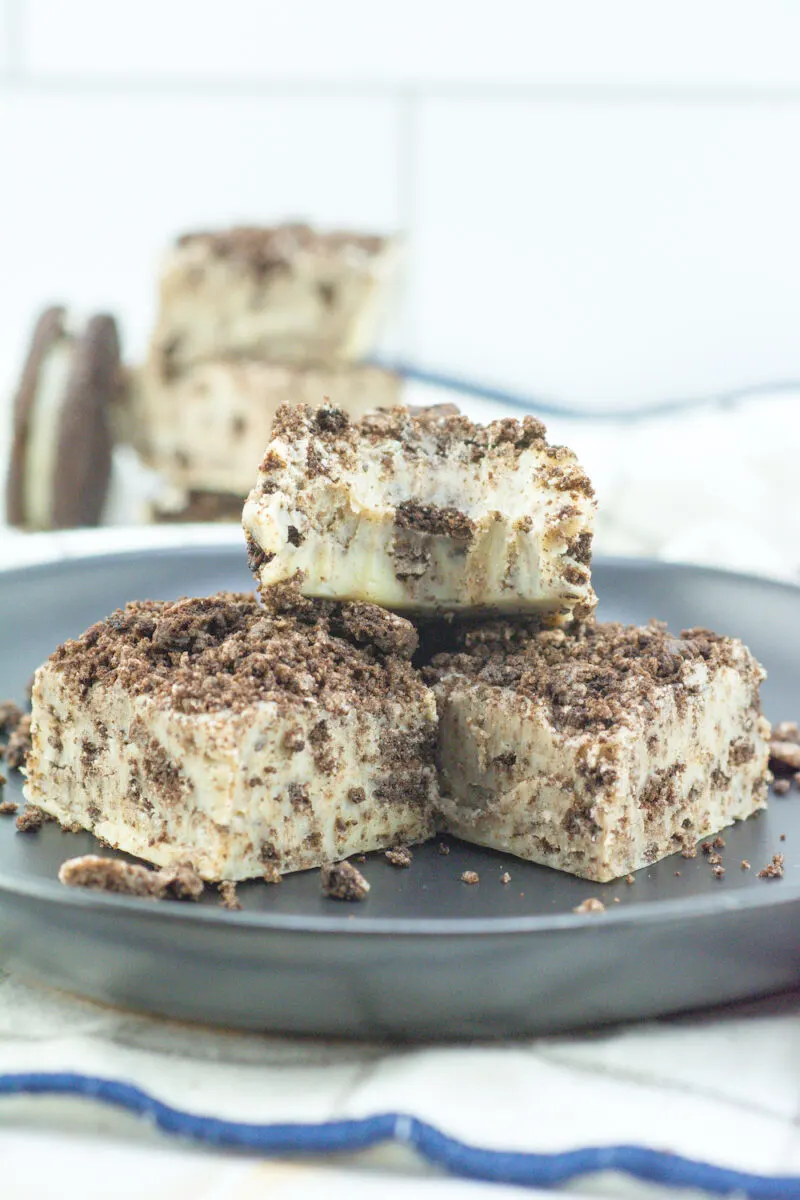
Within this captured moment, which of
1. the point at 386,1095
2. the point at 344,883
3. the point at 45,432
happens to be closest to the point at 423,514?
the point at 344,883

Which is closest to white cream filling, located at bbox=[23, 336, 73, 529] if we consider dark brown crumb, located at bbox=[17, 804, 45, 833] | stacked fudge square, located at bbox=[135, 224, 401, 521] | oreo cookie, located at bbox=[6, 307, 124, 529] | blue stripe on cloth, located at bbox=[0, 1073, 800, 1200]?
oreo cookie, located at bbox=[6, 307, 124, 529]

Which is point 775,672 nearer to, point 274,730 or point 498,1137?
point 274,730

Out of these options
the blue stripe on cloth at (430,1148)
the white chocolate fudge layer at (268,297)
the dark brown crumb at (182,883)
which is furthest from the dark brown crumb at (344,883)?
the white chocolate fudge layer at (268,297)

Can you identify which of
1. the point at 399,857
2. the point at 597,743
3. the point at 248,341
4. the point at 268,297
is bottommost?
the point at 399,857

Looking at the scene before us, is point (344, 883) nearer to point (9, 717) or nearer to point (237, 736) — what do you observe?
point (237, 736)

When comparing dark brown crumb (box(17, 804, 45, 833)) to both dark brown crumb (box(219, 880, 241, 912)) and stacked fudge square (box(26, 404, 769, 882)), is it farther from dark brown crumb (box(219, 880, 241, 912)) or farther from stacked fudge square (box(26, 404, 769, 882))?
dark brown crumb (box(219, 880, 241, 912))
